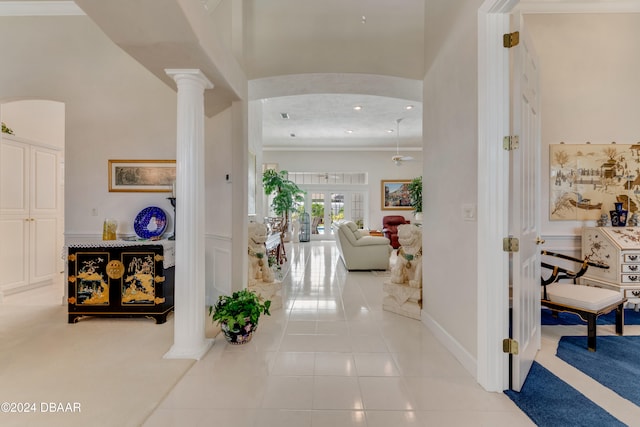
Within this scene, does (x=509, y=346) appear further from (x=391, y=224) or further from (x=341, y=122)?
(x=391, y=224)

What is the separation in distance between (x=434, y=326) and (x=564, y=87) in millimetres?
3260

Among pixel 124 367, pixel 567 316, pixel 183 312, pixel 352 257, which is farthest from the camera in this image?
pixel 352 257

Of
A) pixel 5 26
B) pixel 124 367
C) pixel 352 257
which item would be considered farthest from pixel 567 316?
pixel 5 26

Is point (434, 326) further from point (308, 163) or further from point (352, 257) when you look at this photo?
point (308, 163)

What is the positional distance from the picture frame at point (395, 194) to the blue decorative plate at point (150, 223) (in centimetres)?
803

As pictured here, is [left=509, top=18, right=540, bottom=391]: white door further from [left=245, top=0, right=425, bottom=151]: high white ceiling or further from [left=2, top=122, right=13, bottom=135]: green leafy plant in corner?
[left=2, top=122, right=13, bottom=135]: green leafy plant in corner

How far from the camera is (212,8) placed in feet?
11.3

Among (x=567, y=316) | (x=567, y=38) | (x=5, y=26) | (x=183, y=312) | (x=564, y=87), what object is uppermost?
(x=5, y=26)

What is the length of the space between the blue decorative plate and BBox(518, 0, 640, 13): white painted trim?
5.01m

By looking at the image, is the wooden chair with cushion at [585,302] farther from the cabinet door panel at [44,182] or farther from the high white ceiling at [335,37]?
the cabinet door panel at [44,182]

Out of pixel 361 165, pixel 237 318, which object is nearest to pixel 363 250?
pixel 237 318

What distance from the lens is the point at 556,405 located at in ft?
6.02

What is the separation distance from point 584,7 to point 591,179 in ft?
6.69

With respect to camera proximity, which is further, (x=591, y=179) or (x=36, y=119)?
(x=36, y=119)
